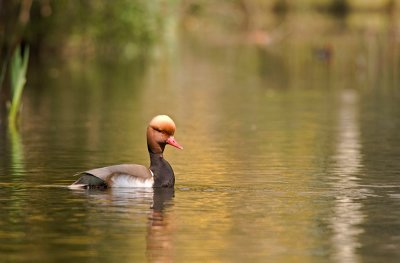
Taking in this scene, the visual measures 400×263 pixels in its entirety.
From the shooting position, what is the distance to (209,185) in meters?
14.7

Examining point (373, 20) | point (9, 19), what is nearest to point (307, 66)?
point (9, 19)

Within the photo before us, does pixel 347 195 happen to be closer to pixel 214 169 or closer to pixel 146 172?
pixel 146 172

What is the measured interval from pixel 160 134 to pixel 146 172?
499mm

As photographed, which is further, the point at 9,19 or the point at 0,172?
the point at 9,19

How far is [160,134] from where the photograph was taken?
14.2 metres

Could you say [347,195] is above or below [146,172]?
below

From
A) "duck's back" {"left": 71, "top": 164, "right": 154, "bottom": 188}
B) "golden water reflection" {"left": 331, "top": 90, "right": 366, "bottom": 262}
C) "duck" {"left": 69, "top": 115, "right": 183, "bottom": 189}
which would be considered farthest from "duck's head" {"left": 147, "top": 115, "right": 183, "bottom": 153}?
"golden water reflection" {"left": 331, "top": 90, "right": 366, "bottom": 262}

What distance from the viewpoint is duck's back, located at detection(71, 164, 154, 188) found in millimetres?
13703

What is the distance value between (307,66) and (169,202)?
29.2 metres

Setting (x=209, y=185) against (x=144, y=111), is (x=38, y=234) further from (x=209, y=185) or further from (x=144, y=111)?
(x=144, y=111)

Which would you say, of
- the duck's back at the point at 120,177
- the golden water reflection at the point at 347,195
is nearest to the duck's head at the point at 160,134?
the duck's back at the point at 120,177

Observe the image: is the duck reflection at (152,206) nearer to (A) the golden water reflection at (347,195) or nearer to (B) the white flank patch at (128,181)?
(B) the white flank patch at (128,181)

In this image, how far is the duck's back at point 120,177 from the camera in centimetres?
1370

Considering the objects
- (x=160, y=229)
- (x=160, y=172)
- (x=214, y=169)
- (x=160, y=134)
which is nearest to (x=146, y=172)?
(x=160, y=172)
